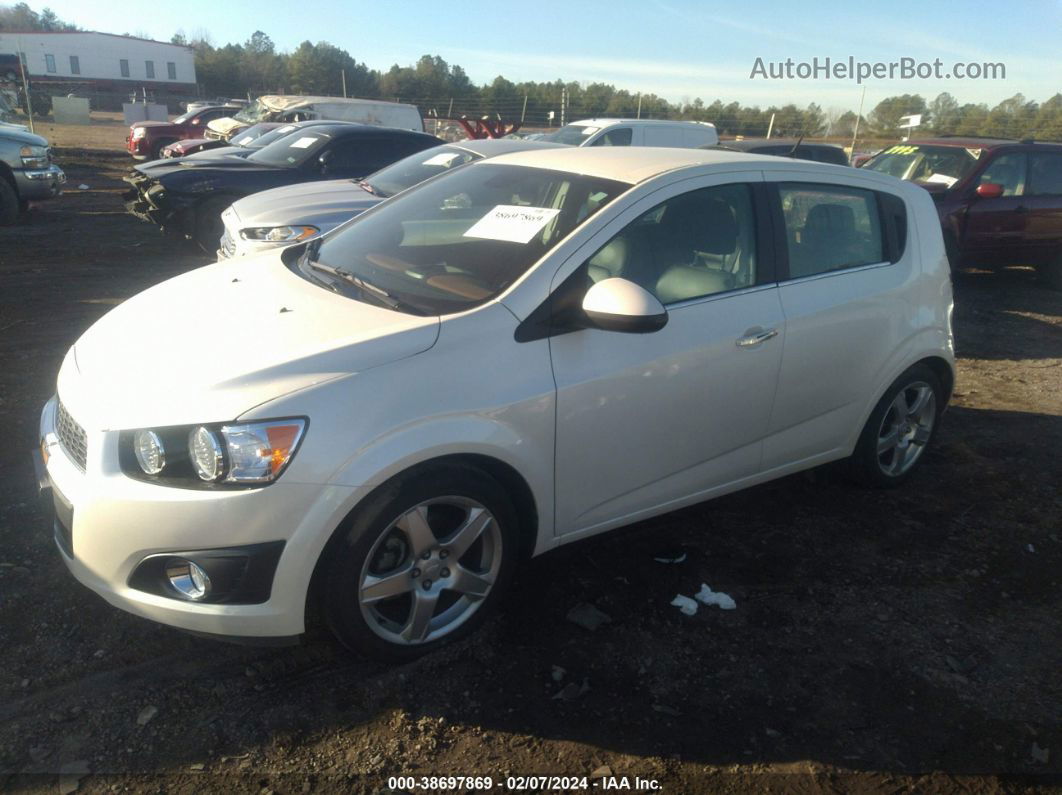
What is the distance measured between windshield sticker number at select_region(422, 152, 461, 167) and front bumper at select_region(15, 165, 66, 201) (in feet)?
20.5

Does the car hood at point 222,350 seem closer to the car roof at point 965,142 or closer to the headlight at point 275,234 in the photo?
the headlight at point 275,234

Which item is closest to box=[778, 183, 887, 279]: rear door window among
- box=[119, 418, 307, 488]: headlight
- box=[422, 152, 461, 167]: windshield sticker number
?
box=[119, 418, 307, 488]: headlight

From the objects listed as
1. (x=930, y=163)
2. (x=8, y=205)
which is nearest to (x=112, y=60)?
(x=8, y=205)

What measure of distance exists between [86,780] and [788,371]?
9.76ft

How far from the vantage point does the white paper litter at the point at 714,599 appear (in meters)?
3.33

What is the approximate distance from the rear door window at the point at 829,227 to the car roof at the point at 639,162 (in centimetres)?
12

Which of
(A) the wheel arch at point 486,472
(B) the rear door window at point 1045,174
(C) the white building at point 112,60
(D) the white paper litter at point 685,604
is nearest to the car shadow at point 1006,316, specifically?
(B) the rear door window at point 1045,174

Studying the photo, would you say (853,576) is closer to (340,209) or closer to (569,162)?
(569,162)

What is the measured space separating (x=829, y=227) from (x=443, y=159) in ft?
15.2

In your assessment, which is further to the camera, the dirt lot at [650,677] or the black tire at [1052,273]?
the black tire at [1052,273]

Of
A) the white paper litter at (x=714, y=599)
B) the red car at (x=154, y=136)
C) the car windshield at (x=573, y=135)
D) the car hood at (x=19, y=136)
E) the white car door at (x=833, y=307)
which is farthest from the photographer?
the red car at (x=154, y=136)

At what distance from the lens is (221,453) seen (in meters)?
2.39

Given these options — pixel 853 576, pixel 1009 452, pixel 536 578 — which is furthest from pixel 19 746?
pixel 1009 452

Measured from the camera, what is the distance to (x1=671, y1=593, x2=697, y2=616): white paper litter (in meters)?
3.25
